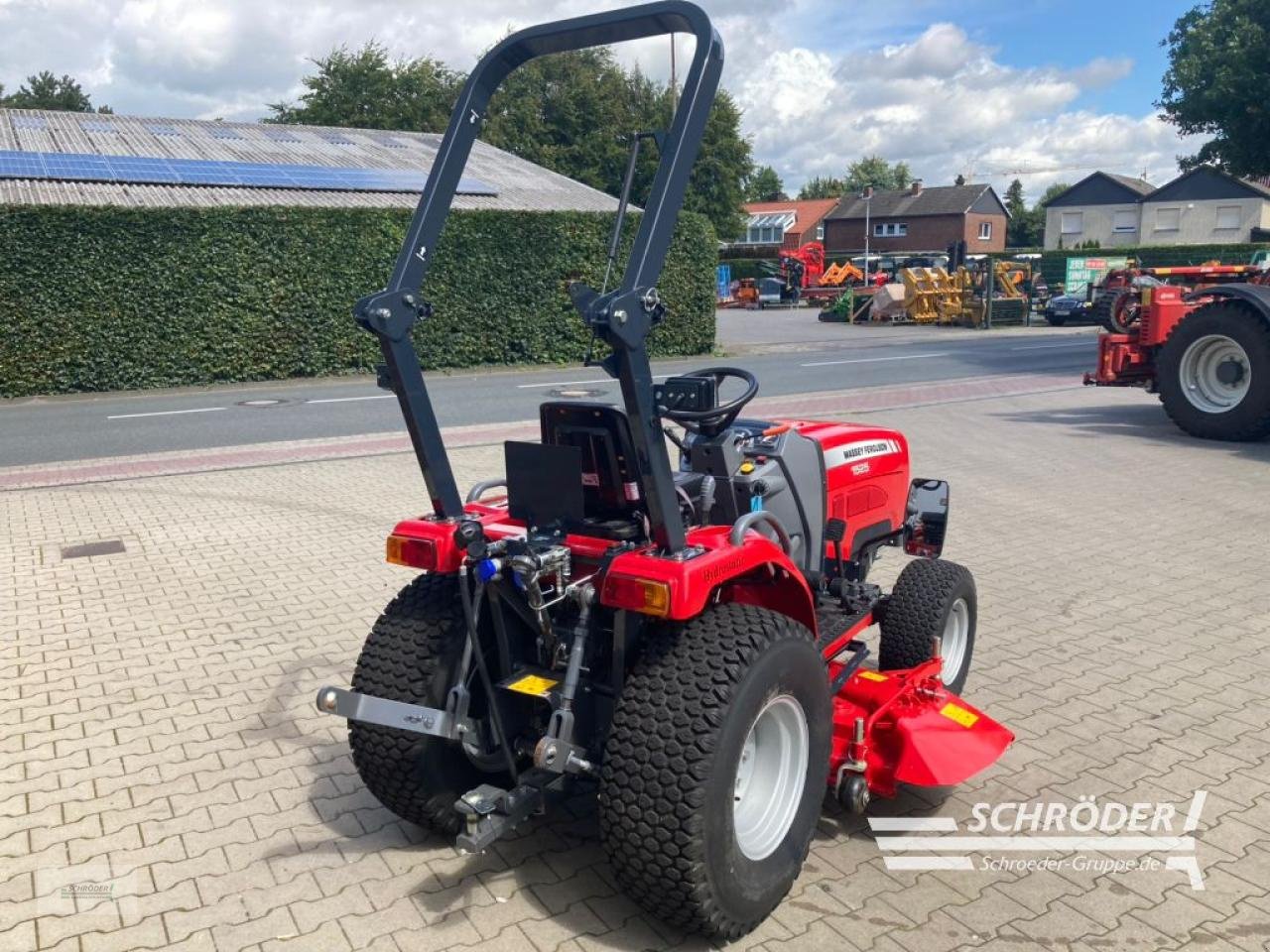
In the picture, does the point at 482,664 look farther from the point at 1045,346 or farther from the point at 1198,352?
the point at 1045,346

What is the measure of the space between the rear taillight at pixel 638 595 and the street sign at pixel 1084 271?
30898 mm

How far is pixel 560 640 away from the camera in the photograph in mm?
3082

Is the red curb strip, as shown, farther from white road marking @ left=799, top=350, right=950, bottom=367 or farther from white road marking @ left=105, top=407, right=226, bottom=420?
white road marking @ left=799, top=350, right=950, bottom=367

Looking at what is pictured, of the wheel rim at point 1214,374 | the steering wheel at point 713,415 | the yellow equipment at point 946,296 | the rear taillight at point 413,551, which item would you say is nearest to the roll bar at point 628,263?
the rear taillight at point 413,551

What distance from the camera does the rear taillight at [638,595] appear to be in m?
2.67

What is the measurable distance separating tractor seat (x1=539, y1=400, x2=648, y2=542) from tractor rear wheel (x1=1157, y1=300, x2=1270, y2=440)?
9.24 meters

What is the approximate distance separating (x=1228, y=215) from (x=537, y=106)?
122 feet

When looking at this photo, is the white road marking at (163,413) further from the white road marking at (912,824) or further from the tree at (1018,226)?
the tree at (1018,226)

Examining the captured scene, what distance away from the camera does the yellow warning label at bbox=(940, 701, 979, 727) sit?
11.8ft

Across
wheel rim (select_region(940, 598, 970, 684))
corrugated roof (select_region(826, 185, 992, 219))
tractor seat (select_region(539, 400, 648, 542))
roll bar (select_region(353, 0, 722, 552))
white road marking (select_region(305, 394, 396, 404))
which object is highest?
corrugated roof (select_region(826, 185, 992, 219))

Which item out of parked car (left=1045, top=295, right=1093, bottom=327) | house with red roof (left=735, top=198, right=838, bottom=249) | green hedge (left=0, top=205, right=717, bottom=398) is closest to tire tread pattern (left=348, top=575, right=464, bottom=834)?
green hedge (left=0, top=205, right=717, bottom=398)

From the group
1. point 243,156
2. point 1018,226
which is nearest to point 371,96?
point 243,156

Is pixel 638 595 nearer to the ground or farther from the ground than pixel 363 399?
farther from the ground

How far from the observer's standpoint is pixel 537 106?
45656 mm
